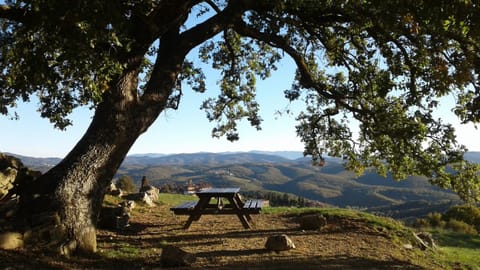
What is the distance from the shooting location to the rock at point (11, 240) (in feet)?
22.9

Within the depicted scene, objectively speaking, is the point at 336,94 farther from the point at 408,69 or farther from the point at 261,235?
the point at 261,235

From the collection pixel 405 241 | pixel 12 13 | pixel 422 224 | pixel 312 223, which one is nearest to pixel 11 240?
pixel 12 13

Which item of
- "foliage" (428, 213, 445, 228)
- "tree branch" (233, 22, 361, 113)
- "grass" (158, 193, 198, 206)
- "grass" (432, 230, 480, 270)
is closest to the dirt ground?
"grass" (432, 230, 480, 270)

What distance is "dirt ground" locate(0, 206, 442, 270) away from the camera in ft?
24.5

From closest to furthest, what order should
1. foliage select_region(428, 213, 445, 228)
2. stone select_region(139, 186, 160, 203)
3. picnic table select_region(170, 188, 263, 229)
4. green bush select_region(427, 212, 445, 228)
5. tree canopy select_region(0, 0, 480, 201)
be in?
1. tree canopy select_region(0, 0, 480, 201)
2. picnic table select_region(170, 188, 263, 229)
3. stone select_region(139, 186, 160, 203)
4. green bush select_region(427, 212, 445, 228)
5. foliage select_region(428, 213, 445, 228)

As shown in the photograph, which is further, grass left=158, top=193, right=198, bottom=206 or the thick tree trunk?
grass left=158, top=193, right=198, bottom=206

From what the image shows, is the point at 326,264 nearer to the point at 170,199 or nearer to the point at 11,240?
the point at 11,240

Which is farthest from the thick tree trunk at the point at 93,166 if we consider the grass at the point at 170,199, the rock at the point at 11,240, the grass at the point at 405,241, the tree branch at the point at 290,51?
the grass at the point at 170,199

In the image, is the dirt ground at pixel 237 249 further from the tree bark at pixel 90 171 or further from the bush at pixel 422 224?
the bush at pixel 422 224

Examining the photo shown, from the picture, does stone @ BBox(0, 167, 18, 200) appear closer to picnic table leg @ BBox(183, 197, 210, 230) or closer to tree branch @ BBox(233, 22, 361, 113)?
picnic table leg @ BBox(183, 197, 210, 230)

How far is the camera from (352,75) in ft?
40.2

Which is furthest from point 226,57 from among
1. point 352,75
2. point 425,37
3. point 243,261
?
point 243,261

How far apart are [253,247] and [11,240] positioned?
5.00 m

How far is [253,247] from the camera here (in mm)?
9406
